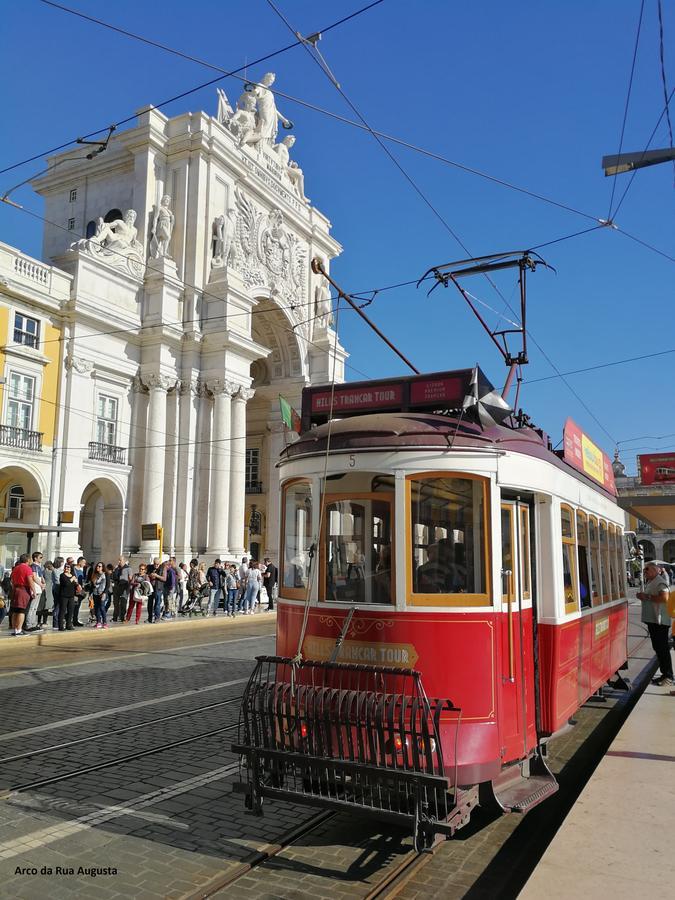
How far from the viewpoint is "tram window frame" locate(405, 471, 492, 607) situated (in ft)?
15.5

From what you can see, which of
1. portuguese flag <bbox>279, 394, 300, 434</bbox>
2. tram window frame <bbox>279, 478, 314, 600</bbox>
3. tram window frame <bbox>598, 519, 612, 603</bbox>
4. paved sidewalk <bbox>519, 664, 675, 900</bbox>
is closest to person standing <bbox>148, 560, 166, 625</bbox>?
tram window frame <bbox>598, 519, 612, 603</bbox>

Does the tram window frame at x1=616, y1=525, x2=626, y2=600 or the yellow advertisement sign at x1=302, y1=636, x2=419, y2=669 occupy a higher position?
the tram window frame at x1=616, y1=525, x2=626, y2=600

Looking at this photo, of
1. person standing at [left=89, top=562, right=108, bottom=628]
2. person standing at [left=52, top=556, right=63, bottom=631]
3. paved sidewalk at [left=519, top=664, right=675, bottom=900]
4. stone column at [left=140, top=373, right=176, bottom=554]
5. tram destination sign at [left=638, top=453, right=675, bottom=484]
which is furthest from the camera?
stone column at [left=140, top=373, right=176, bottom=554]

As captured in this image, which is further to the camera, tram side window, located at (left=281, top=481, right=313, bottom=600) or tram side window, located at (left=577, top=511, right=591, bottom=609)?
tram side window, located at (left=577, top=511, right=591, bottom=609)

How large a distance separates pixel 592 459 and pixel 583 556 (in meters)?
1.49

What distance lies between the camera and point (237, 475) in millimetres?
31578

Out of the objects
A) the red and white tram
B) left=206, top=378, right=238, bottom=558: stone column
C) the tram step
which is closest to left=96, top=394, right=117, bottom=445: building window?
left=206, top=378, right=238, bottom=558: stone column

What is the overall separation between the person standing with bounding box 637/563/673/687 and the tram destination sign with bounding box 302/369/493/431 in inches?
237

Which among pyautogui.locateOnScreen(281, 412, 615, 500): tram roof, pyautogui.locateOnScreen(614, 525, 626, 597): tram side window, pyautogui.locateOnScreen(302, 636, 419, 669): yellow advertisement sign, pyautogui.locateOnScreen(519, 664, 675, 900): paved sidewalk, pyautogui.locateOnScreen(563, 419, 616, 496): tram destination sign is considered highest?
pyautogui.locateOnScreen(563, 419, 616, 496): tram destination sign

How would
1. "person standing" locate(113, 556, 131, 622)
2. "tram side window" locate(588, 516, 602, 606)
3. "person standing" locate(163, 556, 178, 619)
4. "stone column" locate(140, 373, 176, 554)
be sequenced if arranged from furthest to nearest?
"stone column" locate(140, 373, 176, 554) < "person standing" locate(163, 556, 178, 619) < "person standing" locate(113, 556, 131, 622) < "tram side window" locate(588, 516, 602, 606)

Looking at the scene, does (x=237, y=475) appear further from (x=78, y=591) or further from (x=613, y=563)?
(x=613, y=563)

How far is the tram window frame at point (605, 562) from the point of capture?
25.8 feet

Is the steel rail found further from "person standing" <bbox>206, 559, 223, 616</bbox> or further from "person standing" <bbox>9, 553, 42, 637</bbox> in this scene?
"person standing" <bbox>206, 559, 223, 616</bbox>

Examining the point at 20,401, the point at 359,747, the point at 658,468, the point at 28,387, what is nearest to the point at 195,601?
the point at 20,401
